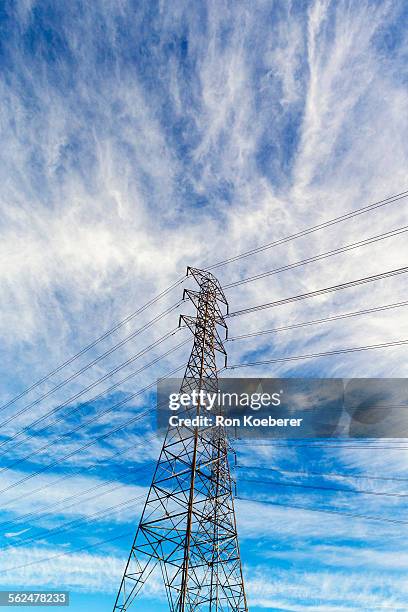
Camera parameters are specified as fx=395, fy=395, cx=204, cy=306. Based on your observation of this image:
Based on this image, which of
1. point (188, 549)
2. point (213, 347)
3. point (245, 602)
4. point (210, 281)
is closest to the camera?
point (188, 549)

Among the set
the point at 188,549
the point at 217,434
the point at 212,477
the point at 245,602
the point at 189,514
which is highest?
the point at 217,434

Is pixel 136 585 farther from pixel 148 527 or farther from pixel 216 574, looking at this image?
pixel 216 574

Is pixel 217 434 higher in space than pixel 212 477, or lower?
higher

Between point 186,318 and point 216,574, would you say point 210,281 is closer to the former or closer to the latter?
point 186,318

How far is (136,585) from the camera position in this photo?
822 inches

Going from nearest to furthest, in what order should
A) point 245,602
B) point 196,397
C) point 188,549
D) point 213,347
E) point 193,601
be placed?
point 188,549 → point 193,601 → point 245,602 → point 196,397 → point 213,347

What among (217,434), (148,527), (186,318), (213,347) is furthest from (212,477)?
(186,318)

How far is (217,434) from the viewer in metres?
25.1

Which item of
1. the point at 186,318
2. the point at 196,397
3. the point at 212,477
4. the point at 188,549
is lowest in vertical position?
the point at 188,549

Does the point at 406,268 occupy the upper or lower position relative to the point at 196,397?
upper

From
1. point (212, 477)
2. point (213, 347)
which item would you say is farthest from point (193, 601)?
point (213, 347)

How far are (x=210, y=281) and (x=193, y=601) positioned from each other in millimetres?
20134

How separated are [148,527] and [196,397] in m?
7.50

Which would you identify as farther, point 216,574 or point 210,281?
point 210,281
